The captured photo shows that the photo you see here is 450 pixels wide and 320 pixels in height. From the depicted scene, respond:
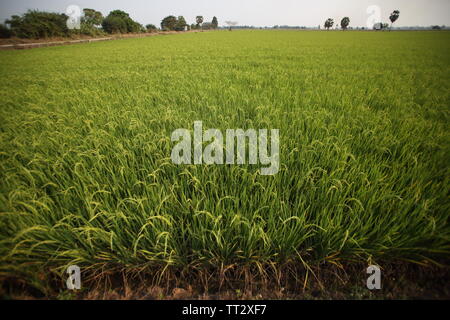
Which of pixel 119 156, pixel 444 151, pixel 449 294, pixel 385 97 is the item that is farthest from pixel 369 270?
pixel 385 97

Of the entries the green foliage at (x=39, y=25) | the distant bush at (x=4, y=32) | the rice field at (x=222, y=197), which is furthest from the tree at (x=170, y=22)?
the rice field at (x=222, y=197)

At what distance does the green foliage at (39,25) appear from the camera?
20234 millimetres

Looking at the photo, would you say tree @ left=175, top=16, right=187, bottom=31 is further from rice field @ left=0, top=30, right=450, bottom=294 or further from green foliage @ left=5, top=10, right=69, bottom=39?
rice field @ left=0, top=30, right=450, bottom=294

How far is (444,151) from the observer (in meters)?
1.89

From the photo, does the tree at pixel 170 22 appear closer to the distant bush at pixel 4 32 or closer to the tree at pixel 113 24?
the tree at pixel 113 24

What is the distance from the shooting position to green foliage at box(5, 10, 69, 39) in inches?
797

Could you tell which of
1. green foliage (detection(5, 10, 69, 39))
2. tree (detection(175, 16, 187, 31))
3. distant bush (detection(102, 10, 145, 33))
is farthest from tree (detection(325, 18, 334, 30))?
green foliage (detection(5, 10, 69, 39))

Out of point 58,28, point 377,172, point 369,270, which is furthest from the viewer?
point 58,28

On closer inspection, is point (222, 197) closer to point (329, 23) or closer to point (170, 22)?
point (170, 22)

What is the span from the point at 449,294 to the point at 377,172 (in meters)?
0.80

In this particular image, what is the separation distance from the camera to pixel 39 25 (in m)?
21.4

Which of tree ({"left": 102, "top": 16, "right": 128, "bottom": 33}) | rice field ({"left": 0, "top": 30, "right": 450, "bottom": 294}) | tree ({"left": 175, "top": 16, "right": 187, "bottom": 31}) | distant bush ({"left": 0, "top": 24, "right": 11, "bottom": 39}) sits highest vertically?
tree ({"left": 175, "top": 16, "right": 187, "bottom": 31})

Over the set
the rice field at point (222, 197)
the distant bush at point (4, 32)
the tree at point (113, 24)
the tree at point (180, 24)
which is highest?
the tree at point (180, 24)
